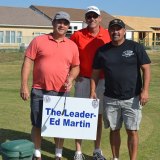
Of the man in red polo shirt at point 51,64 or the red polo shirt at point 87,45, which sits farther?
the red polo shirt at point 87,45

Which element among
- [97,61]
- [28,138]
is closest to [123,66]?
[97,61]

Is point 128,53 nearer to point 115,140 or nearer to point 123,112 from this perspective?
point 123,112

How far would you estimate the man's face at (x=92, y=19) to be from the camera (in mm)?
6090

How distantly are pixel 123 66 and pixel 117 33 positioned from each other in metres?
0.43

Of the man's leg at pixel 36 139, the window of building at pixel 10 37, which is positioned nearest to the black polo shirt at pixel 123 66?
the man's leg at pixel 36 139

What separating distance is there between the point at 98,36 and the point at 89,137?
147cm

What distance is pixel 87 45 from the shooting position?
6.20 metres

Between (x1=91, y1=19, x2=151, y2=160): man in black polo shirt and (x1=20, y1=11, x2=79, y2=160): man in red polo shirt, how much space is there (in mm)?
385

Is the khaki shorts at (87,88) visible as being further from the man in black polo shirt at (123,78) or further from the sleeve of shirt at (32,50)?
the sleeve of shirt at (32,50)

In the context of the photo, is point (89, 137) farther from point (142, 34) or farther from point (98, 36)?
point (142, 34)

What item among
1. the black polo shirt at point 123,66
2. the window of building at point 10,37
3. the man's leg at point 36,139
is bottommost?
the man's leg at point 36,139

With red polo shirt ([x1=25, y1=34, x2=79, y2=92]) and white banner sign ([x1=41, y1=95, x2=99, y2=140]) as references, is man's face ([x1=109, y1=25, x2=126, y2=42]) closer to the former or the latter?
red polo shirt ([x1=25, y1=34, x2=79, y2=92])

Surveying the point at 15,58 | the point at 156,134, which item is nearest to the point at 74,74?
the point at 156,134

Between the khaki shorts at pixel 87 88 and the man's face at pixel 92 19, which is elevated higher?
the man's face at pixel 92 19
